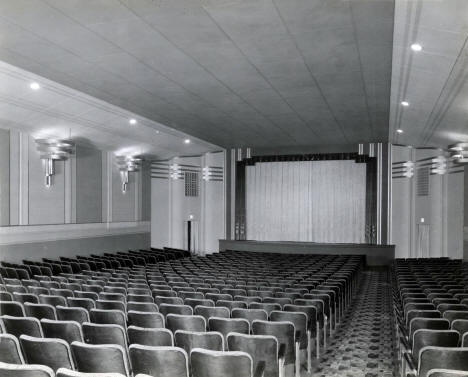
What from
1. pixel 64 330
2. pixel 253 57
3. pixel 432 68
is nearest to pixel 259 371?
pixel 64 330

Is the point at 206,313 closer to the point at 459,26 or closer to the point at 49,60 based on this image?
the point at 459,26

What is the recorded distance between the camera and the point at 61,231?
16.8 meters

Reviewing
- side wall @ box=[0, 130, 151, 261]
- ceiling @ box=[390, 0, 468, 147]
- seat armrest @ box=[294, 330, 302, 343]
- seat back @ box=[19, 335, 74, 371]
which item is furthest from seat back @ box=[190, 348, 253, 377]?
side wall @ box=[0, 130, 151, 261]

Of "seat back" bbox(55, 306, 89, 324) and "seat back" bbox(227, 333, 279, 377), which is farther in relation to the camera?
"seat back" bbox(55, 306, 89, 324)

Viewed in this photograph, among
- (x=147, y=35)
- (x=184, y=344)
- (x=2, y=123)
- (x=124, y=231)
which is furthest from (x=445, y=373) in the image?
(x=124, y=231)

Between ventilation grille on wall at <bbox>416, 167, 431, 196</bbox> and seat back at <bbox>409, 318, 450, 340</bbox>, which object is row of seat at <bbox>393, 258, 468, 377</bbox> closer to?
seat back at <bbox>409, 318, 450, 340</bbox>

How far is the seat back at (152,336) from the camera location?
4.74 metres

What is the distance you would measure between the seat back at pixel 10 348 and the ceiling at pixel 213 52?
4.99m

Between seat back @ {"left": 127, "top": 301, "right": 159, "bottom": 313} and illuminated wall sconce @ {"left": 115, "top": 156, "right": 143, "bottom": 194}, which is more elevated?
illuminated wall sconce @ {"left": 115, "top": 156, "right": 143, "bottom": 194}

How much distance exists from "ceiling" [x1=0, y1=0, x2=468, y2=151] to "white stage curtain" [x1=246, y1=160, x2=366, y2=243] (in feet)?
24.0

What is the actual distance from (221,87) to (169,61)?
240cm

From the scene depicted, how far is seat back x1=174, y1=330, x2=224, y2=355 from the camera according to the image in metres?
4.65

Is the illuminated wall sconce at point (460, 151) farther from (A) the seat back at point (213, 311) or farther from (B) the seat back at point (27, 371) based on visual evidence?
(B) the seat back at point (27, 371)

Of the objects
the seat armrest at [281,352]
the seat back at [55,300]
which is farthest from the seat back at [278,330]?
the seat back at [55,300]
